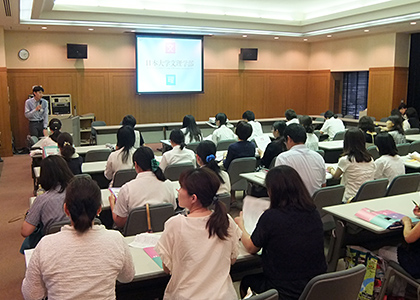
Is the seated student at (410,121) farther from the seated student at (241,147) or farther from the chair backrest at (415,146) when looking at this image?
the seated student at (241,147)

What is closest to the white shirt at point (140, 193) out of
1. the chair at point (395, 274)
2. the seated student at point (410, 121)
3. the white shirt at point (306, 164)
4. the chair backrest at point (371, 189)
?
the white shirt at point (306, 164)

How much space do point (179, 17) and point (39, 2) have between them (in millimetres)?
4076

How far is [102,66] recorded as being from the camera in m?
11.4

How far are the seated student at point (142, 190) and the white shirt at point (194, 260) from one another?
3.92 ft

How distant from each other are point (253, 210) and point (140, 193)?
38.9 inches

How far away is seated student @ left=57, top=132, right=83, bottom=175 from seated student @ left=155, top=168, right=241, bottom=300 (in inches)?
123

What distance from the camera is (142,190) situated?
3346mm

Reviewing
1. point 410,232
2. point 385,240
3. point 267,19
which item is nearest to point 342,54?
point 267,19

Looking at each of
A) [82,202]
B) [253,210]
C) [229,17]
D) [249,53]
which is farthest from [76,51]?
[82,202]

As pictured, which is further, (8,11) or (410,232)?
(8,11)

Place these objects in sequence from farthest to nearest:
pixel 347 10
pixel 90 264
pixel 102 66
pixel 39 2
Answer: pixel 102 66 < pixel 347 10 < pixel 39 2 < pixel 90 264

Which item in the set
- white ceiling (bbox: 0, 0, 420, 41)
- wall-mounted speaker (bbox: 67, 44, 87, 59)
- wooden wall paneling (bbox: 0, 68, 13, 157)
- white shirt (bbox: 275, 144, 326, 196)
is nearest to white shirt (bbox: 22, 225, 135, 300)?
white shirt (bbox: 275, 144, 326, 196)

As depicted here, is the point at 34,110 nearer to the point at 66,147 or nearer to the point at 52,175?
the point at 66,147

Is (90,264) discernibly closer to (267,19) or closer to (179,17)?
(179,17)
